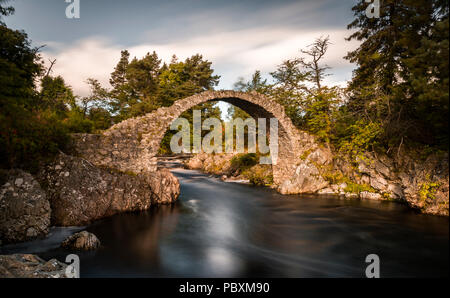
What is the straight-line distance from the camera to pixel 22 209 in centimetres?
590

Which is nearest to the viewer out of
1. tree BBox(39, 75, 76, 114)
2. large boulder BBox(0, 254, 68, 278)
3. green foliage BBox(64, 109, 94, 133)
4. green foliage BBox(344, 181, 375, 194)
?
large boulder BBox(0, 254, 68, 278)

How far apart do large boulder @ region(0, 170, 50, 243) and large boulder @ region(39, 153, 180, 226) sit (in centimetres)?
74

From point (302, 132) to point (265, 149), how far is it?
410cm

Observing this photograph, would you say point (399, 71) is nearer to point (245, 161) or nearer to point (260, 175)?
point (260, 175)

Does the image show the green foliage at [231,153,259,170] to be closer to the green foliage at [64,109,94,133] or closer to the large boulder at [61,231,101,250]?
the green foliage at [64,109,94,133]

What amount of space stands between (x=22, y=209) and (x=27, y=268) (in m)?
2.89

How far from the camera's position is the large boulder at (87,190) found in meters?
7.08

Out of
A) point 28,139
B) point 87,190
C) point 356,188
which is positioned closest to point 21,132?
point 28,139

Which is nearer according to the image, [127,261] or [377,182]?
[127,261]

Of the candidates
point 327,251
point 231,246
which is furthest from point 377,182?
point 231,246

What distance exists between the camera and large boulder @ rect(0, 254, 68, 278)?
3.64 meters

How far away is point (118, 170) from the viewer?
893 centimetres

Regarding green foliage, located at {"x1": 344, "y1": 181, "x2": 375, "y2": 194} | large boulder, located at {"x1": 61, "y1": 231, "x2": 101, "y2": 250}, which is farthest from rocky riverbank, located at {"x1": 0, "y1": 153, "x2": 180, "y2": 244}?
green foliage, located at {"x1": 344, "y1": 181, "x2": 375, "y2": 194}
